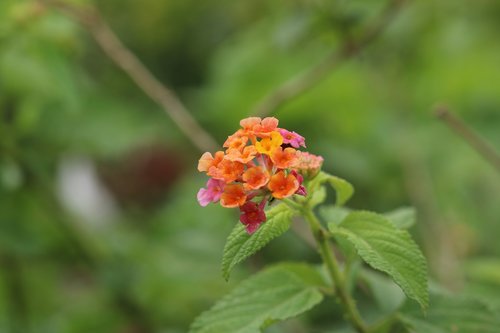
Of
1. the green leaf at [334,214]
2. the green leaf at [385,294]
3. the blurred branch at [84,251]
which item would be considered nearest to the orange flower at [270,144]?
the green leaf at [334,214]

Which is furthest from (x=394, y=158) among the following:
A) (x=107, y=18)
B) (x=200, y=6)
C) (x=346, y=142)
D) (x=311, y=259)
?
(x=107, y=18)

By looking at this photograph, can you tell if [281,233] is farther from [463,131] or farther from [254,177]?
[463,131]

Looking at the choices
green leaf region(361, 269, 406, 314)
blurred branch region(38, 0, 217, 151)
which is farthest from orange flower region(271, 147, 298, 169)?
blurred branch region(38, 0, 217, 151)

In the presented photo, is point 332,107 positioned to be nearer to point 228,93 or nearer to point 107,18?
point 228,93

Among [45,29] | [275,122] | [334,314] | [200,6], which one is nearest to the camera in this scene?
[275,122]

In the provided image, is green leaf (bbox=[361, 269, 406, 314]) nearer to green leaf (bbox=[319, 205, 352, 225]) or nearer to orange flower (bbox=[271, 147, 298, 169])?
green leaf (bbox=[319, 205, 352, 225])

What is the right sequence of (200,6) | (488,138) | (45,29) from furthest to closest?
(200,6) < (488,138) < (45,29)

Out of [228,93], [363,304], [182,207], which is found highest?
[228,93]

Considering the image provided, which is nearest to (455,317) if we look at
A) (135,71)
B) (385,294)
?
(385,294)

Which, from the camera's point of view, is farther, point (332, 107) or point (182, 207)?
point (332, 107)
